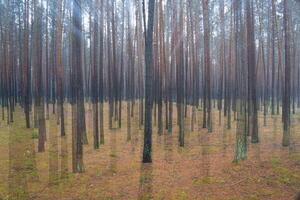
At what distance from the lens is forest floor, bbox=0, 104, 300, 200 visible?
680 cm

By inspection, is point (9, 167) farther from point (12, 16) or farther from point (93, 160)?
point (12, 16)

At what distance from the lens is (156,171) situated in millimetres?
8625

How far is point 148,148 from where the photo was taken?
30.3ft

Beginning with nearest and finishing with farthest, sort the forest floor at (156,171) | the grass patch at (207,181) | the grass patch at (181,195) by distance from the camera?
the grass patch at (181,195) → the forest floor at (156,171) → the grass patch at (207,181)

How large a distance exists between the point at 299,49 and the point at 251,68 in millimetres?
22804

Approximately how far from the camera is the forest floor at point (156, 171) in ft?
22.3

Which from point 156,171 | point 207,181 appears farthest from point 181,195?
point 156,171

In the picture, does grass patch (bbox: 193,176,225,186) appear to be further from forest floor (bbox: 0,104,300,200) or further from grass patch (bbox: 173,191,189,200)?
grass patch (bbox: 173,191,189,200)

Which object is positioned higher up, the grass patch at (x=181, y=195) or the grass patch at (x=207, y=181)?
the grass patch at (x=207, y=181)

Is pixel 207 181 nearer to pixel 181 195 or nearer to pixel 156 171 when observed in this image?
pixel 181 195

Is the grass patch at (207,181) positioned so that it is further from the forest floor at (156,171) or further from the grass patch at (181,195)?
the grass patch at (181,195)

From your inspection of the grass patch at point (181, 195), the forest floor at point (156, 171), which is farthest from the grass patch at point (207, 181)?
the grass patch at point (181, 195)

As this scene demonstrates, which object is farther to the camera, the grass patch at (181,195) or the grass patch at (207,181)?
the grass patch at (207,181)

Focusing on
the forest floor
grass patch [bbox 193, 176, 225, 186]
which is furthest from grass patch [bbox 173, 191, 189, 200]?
grass patch [bbox 193, 176, 225, 186]
